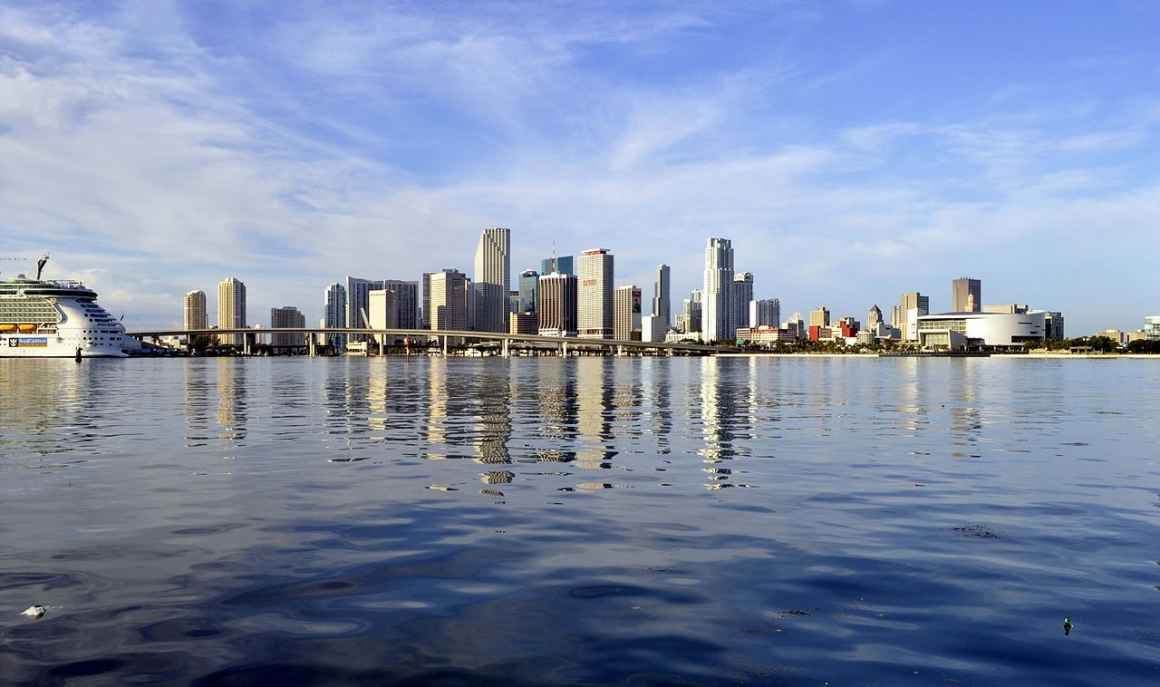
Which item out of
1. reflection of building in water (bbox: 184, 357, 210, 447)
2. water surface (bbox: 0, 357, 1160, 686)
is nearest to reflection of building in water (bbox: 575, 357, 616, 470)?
water surface (bbox: 0, 357, 1160, 686)

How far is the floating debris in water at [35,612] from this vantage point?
30.9 ft

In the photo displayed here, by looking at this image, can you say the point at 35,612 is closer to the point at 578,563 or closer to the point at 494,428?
the point at 578,563

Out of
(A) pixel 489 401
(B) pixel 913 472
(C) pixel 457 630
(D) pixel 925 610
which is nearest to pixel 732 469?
(B) pixel 913 472

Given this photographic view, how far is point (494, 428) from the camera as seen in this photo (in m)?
34.9

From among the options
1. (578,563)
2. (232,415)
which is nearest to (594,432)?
(232,415)

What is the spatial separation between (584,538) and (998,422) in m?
31.7

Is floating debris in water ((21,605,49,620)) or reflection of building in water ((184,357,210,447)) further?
reflection of building in water ((184,357,210,447))

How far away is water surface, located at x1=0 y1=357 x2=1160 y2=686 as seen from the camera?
828 cm

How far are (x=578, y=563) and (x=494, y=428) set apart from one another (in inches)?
904

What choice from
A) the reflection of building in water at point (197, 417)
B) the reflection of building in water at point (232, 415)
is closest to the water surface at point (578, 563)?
the reflection of building in water at point (197, 417)

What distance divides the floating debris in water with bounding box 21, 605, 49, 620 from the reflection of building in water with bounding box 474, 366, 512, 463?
1506 cm

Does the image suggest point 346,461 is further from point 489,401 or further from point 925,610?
point 489,401

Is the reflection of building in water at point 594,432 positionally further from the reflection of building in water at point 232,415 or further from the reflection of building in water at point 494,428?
the reflection of building in water at point 232,415

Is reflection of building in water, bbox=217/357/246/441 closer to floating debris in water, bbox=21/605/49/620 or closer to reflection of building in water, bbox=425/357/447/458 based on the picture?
reflection of building in water, bbox=425/357/447/458
